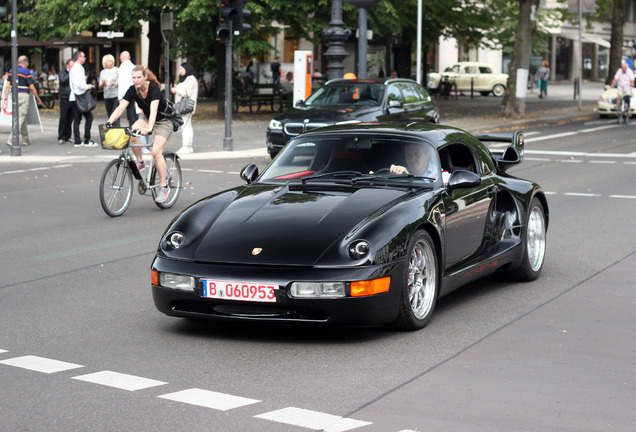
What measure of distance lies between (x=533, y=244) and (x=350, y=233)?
2886 millimetres

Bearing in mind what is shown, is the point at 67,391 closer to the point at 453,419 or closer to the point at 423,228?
the point at 453,419

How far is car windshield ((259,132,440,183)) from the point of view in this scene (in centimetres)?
780

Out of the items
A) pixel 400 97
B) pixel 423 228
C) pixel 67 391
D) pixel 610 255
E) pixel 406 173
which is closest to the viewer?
pixel 67 391

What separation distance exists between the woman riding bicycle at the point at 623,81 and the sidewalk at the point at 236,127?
7.78 ft

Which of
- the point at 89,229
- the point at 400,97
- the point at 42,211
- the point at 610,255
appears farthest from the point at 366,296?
the point at 400,97

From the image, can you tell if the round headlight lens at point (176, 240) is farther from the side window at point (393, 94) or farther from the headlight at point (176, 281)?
the side window at point (393, 94)

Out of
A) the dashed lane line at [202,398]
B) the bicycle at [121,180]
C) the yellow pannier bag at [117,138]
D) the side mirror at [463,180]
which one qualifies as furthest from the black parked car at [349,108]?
the dashed lane line at [202,398]

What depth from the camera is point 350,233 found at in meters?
6.72

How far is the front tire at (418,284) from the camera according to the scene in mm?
6871

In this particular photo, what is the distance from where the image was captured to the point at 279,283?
256 inches

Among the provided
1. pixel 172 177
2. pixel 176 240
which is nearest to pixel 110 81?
pixel 172 177

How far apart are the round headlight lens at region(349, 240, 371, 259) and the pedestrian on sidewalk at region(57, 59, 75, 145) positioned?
1844 cm

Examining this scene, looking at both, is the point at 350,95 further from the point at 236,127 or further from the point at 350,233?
the point at 350,233

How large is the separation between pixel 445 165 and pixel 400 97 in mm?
14151
